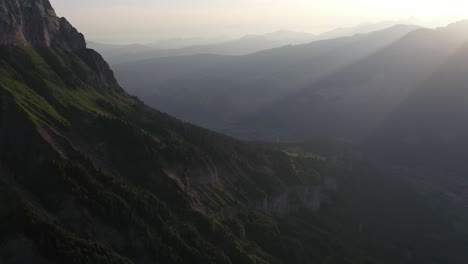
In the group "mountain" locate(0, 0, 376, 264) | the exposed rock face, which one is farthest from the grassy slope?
the exposed rock face

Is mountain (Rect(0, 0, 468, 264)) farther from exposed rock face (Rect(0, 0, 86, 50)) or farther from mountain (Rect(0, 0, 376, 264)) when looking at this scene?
exposed rock face (Rect(0, 0, 86, 50))

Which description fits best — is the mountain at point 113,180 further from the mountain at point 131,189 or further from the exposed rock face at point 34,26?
the exposed rock face at point 34,26

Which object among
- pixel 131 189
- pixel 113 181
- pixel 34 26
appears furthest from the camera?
pixel 34 26

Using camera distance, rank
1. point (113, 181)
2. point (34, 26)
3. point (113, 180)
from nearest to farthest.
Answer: point (113, 181) → point (113, 180) → point (34, 26)

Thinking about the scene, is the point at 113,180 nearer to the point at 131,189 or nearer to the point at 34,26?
the point at 131,189

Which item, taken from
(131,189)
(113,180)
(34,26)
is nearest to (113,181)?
(113,180)

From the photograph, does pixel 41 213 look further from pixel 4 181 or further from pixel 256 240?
pixel 256 240
